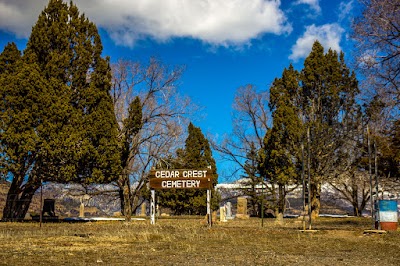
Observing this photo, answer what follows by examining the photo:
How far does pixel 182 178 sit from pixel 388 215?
1050 cm

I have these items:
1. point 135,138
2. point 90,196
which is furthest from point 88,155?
point 90,196

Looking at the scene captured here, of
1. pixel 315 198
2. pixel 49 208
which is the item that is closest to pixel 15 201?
pixel 49 208

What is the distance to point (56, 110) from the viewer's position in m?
23.2

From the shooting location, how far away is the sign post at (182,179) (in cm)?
2402

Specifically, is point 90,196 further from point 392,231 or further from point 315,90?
point 392,231

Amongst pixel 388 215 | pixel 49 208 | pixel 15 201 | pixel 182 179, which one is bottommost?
pixel 388 215

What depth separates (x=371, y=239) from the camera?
1466cm

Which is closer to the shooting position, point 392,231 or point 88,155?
point 392,231

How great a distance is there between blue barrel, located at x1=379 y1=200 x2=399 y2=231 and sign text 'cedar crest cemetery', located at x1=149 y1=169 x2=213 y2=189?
8.96 metres

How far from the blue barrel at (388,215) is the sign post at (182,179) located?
891 cm

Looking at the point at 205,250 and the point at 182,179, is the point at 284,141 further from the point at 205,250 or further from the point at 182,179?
the point at 205,250

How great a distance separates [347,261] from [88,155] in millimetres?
16881

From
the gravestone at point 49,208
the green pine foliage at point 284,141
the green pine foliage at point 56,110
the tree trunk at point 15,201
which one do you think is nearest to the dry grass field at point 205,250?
the green pine foliage at point 56,110

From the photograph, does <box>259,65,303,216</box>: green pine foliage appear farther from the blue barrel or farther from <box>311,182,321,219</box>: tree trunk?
the blue barrel
